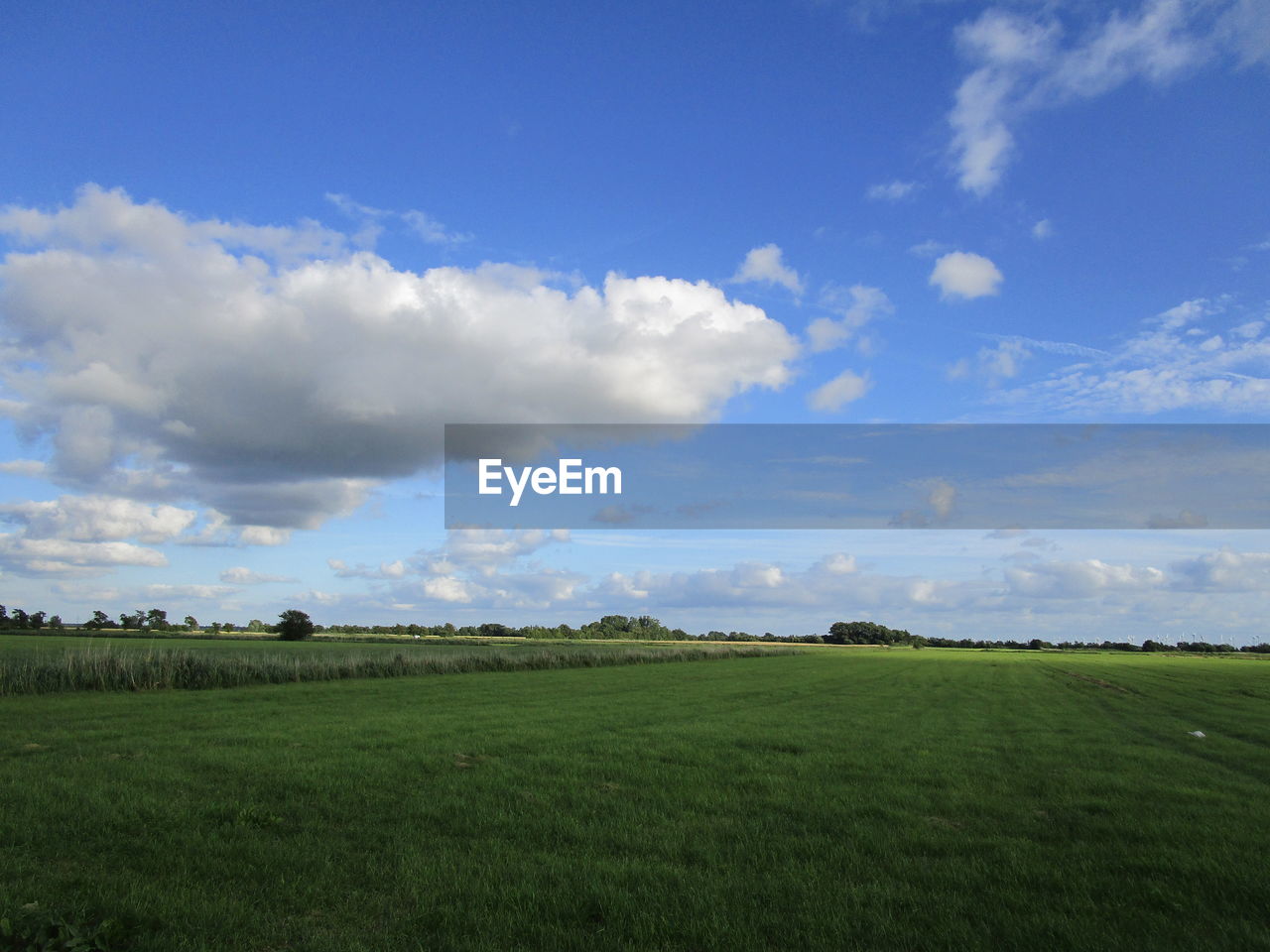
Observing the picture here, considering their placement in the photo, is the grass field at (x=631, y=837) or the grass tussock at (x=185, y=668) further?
the grass tussock at (x=185, y=668)

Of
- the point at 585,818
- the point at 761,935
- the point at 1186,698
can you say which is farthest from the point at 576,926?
the point at 1186,698

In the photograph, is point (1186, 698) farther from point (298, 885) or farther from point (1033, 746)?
point (298, 885)

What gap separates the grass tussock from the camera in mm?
31391

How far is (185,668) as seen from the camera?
3609 centimetres

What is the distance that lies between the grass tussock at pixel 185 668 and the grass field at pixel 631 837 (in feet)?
50.8

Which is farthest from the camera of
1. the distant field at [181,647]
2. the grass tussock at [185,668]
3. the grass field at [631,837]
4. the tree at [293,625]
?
the tree at [293,625]

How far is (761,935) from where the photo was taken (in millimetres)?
6203

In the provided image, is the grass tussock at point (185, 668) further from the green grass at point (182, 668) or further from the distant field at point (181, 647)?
the distant field at point (181, 647)

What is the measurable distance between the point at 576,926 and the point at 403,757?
8814mm

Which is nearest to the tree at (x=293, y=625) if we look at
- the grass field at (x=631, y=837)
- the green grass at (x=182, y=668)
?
the green grass at (x=182, y=668)

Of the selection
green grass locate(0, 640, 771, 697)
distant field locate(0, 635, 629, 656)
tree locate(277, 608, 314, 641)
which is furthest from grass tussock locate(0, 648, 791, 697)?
tree locate(277, 608, 314, 641)

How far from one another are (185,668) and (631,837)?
3537 centimetres

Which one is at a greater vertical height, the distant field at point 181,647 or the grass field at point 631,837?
the grass field at point 631,837

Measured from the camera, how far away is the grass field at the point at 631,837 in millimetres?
6430
